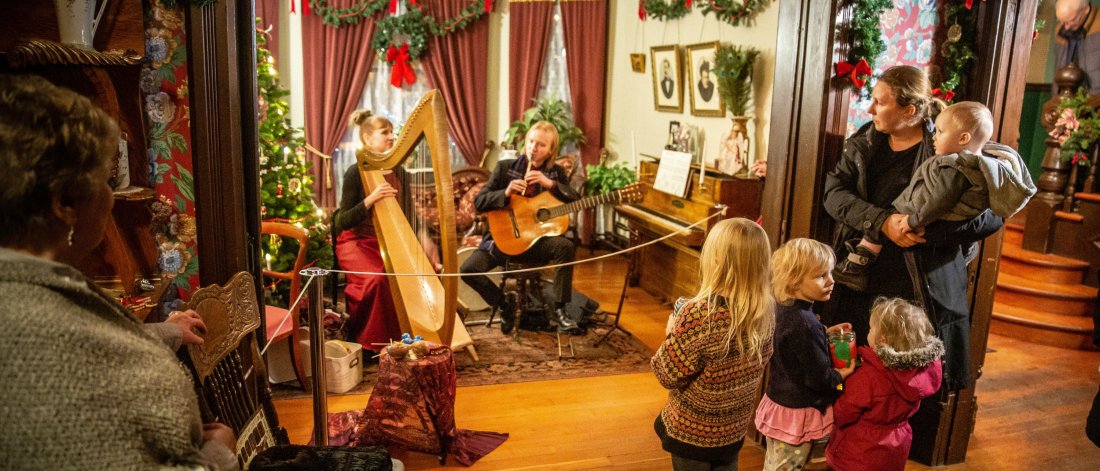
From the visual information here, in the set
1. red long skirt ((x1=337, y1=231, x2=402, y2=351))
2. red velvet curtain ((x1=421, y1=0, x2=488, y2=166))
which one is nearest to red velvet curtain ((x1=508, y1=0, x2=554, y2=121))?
red velvet curtain ((x1=421, y1=0, x2=488, y2=166))

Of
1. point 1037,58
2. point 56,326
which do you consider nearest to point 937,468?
point 56,326

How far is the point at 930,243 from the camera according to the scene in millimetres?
2654

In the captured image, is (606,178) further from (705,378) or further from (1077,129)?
(705,378)

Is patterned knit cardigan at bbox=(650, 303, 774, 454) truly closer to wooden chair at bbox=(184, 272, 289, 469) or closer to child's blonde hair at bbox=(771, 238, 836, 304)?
child's blonde hair at bbox=(771, 238, 836, 304)

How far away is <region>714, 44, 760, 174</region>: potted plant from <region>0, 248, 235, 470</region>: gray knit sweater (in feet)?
15.6

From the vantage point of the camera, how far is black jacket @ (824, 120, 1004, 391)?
2631 mm

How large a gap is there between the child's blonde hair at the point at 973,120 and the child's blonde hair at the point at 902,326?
0.63 meters

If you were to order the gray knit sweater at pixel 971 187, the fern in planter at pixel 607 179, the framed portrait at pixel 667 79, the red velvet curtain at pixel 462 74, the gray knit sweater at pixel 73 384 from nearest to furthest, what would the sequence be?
the gray knit sweater at pixel 73 384
the gray knit sweater at pixel 971 187
the framed portrait at pixel 667 79
the fern in planter at pixel 607 179
the red velvet curtain at pixel 462 74

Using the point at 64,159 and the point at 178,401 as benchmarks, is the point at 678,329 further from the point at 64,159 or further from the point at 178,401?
the point at 64,159

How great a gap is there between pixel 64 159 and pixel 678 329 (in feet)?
4.97

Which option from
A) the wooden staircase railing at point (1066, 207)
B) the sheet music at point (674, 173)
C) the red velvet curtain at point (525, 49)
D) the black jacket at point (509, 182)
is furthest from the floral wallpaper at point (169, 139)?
the wooden staircase railing at point (1066, 207)

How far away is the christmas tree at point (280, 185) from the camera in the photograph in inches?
174

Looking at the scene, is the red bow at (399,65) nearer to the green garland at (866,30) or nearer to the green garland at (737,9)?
the green garland at (737,9)

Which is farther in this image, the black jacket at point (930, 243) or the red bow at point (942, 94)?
the red bow at point (942, 94)
